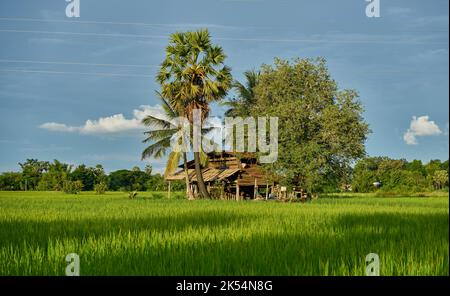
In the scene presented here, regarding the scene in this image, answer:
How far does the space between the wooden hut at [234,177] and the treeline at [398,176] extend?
10929mm

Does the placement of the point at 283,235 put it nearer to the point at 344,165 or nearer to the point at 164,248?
the point at 164,248

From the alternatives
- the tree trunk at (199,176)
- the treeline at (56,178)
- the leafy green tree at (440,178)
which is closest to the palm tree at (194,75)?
the tree trunk at (199,176)

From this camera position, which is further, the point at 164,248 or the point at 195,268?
the point at 164,248

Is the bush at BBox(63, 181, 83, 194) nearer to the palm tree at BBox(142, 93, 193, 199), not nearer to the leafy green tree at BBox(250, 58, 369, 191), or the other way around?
the palm tree at BBox(142, 93, 193, 199)

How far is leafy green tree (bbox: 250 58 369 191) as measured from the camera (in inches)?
1097

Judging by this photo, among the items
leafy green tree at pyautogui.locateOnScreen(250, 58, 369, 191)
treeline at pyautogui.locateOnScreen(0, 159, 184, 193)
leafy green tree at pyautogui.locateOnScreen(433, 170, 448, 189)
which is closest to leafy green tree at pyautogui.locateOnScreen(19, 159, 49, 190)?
treeline at pyautogui.locateOnScreen(0, 159, 184, 193)

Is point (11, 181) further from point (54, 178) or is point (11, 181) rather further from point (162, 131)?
point (162, 131)

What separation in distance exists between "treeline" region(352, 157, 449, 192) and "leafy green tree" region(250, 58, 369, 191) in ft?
46.7

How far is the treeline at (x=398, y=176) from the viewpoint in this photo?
46.8 meters

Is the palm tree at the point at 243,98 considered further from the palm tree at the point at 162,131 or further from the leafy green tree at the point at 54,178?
the leafy green tree at the point at 54,178
